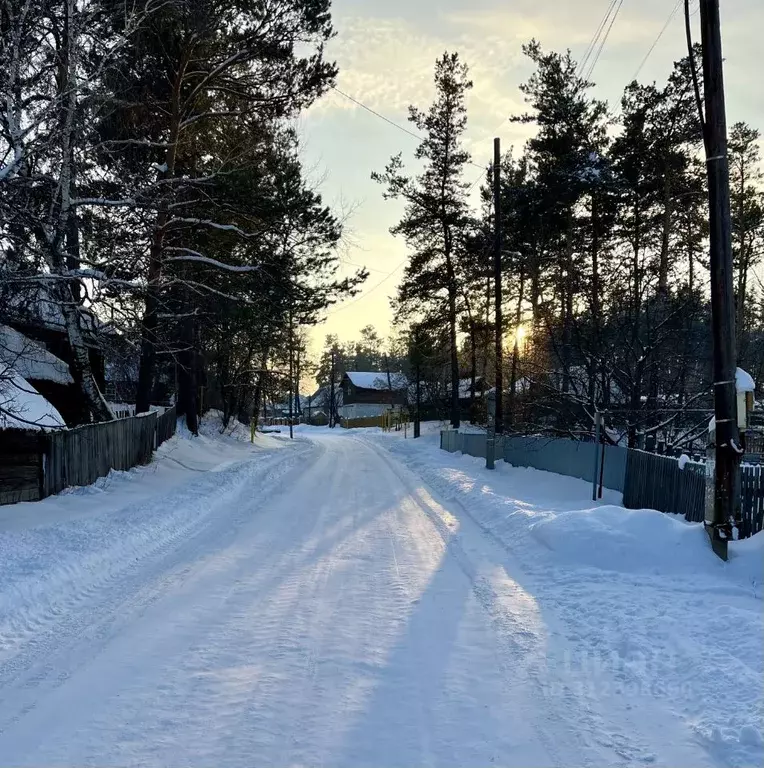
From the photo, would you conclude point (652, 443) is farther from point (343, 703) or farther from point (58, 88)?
point (58, 88)

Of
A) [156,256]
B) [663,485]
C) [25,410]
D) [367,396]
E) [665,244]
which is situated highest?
[665,244]

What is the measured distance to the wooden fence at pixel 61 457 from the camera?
34.6 ft

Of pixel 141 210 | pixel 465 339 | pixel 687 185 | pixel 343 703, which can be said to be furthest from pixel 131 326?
pixel 465 339

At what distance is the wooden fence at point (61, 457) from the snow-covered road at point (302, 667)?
2.71 meters

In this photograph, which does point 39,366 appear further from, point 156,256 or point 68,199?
point 68,199

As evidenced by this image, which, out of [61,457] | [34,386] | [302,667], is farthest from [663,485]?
[34,386]

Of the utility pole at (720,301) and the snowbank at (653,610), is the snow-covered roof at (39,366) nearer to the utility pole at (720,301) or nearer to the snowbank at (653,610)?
the snowbank at (653,610)

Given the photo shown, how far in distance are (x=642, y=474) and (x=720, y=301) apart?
15.8 ft

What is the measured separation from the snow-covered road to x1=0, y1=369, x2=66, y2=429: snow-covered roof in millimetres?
2874

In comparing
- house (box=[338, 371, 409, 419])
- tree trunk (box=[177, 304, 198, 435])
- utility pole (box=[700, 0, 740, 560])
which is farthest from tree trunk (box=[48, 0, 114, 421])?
house (box=[338, 371, 409, 419])

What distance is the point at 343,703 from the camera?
405 centimetres

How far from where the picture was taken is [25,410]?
1106 centimetres

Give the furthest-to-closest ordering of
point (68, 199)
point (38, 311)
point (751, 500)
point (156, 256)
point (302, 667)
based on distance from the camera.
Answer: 1. point (156, 256)
2. point (38, 311)
3. point (68, 199)
4. point (751, 500)
5. point (302, 667)

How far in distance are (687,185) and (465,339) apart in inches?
828
